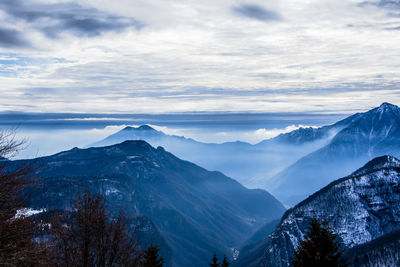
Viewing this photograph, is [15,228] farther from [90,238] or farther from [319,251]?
[319,251]

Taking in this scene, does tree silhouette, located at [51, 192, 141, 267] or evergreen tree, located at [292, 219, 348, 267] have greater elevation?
tree silhouette, located at [51, 192, 141, 267]

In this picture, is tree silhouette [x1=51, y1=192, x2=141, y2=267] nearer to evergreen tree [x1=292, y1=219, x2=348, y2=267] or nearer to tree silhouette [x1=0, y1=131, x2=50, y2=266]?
tree silhouette [x1=0, y1=131, x2=50, y2=266]

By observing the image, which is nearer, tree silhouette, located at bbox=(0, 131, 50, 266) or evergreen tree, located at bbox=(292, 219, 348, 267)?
tree silhouette, located at bbox=(0, 131, 50, 266)

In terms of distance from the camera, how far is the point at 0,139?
1138 inches

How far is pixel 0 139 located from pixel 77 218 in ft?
32.8

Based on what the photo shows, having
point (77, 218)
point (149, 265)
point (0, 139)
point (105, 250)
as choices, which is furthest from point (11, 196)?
point (149, 265)

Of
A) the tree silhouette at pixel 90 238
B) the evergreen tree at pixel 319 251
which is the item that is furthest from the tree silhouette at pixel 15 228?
the evergreen tree at pixel 319 251

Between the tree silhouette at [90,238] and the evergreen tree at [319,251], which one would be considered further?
the evergreen tree at [319,251]

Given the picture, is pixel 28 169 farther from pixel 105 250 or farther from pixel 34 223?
pixel 105 250

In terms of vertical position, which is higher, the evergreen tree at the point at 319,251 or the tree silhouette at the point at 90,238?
the tree silhouette at the point at 90,238

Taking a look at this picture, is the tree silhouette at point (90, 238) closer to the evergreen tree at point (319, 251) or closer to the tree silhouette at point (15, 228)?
the tree silhouette at point (15, 228)

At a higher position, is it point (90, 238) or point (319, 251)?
point (90, 238)

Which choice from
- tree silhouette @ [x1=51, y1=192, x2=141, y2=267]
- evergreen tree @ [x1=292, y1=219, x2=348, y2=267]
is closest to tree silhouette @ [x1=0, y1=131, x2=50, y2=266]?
tree silhouette @ [x1=51, y1=192, x2=141, y2=267]

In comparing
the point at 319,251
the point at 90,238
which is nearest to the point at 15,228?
the point at 90,238
